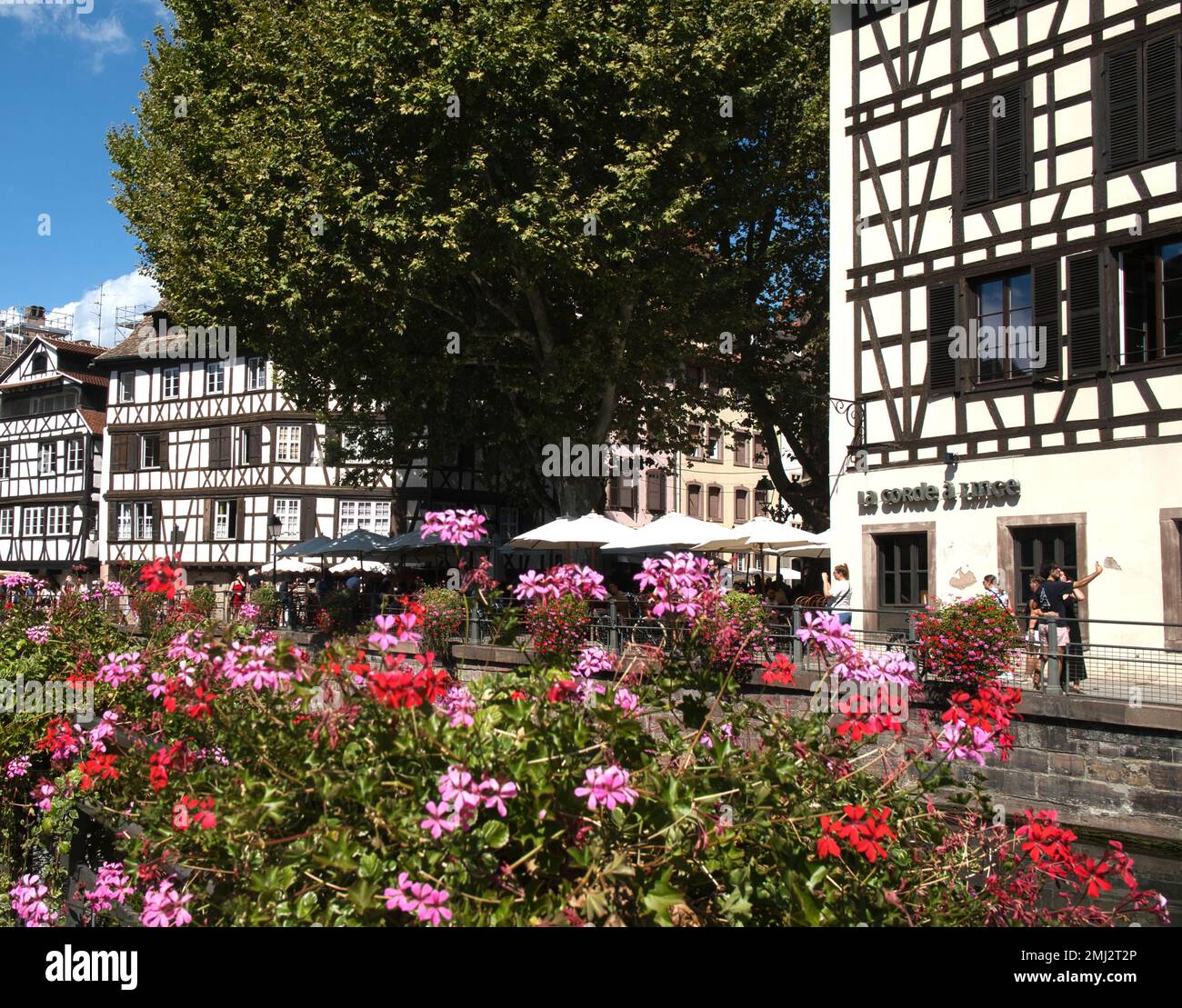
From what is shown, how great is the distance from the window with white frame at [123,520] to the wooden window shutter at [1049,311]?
116ft

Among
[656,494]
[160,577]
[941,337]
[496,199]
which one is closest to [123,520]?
[656,494]

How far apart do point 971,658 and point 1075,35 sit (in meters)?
9.84

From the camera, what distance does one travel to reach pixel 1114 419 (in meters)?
16.1

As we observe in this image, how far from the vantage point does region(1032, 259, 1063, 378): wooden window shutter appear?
666 inches

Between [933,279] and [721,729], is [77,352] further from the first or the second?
[721,729]

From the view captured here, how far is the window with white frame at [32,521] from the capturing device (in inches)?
1876

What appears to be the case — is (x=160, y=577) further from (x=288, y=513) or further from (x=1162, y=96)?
(x=288, y=513)

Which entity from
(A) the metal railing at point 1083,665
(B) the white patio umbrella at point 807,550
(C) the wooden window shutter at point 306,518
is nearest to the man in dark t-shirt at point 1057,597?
(A) the metal railing at point 1083,665

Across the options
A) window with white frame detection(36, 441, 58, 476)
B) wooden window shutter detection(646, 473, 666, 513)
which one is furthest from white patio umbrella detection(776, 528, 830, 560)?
window with white frame detection(36, 441, 58, 476)

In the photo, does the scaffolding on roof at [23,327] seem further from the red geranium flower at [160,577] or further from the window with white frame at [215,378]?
the red geranium flower at [160,577]

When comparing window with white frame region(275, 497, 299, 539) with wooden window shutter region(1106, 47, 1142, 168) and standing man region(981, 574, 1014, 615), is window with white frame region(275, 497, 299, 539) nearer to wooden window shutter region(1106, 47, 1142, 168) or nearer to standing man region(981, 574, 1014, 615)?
standing man region(981, 574, 1014, 615)

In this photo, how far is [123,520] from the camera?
43.3 meters

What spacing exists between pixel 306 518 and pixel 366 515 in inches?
78.6

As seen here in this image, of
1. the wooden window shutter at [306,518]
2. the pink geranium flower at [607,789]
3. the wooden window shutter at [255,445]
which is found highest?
the wooden window shutter at [255,445]
